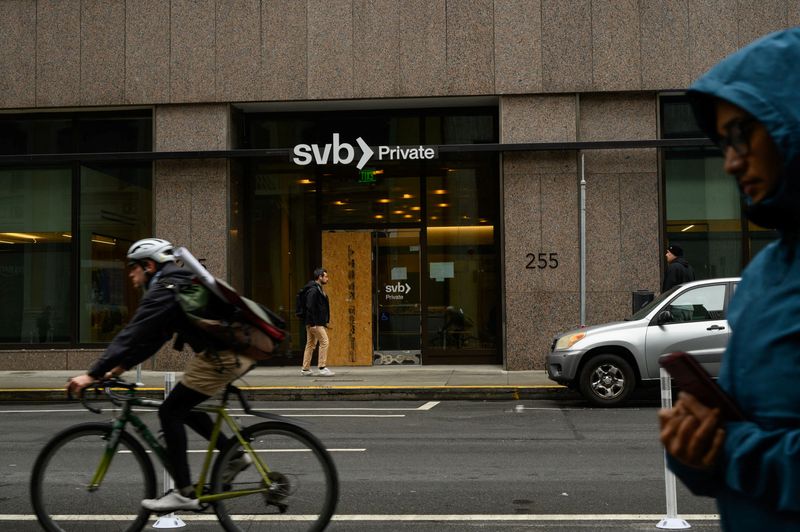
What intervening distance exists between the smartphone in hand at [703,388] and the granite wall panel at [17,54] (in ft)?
60.5

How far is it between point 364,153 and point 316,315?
363cm

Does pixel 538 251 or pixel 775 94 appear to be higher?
pixel 538 251

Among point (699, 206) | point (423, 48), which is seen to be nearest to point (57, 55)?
point (423, 48)

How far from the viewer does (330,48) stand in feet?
57.0

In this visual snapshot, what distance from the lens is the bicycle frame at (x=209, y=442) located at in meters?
5.00

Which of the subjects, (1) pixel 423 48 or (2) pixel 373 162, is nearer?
(1) pixel 423 48

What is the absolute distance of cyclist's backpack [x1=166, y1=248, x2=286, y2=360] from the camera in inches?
188

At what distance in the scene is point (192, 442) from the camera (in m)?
9.13

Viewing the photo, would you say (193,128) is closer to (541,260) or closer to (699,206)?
(541,260)

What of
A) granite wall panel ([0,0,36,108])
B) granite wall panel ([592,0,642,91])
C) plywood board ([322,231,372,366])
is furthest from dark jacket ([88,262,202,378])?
granite wall panel ([0,0,36,108])

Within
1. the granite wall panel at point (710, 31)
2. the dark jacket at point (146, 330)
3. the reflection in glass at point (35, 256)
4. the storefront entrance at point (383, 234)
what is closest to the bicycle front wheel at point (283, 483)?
the dark jacket at point (146, 330)

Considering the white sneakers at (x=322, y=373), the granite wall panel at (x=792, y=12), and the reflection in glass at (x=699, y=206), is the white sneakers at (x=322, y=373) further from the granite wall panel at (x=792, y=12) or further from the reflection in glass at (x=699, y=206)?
the granite wall panel at (x=792, y=12)

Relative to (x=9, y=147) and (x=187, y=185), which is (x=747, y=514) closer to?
(x=187, y=185)

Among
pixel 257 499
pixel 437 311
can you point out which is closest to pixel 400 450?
pixel 257 499
